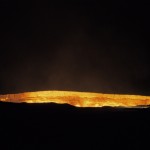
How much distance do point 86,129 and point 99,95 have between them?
147 inches

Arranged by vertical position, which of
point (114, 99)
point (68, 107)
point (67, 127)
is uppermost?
point (114, 99)

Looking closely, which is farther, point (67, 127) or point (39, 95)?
point (39, 95)

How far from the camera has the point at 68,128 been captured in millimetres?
8711

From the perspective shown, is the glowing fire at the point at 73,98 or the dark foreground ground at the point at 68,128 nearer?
the dark foreground ground at the point at 68,128

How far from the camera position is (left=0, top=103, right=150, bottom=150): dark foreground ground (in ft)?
27.2

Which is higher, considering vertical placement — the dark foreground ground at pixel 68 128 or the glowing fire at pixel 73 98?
the glowing fire at pixel 73 98

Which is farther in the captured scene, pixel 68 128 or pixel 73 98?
pixel 73 98

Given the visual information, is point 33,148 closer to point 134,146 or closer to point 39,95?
point 134,146

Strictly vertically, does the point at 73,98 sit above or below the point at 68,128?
above

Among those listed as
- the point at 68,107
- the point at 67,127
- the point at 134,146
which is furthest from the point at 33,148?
the point at 134,146

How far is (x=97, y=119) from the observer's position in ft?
30.2

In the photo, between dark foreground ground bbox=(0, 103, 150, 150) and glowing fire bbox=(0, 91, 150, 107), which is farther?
glowing fire bbox=(0, 91, 150, 107)

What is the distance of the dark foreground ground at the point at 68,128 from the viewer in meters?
8.29

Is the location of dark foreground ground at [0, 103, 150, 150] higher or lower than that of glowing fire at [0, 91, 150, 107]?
lower
